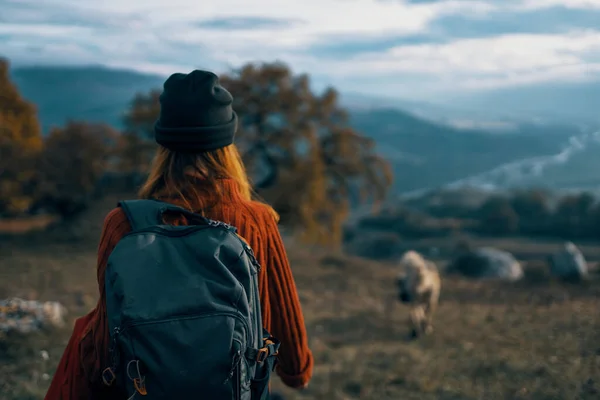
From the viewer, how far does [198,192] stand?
233 centimetres

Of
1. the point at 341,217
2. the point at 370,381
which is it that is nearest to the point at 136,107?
the point at 341,217

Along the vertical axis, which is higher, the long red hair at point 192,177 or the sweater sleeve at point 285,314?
the long red hair at point 192,177

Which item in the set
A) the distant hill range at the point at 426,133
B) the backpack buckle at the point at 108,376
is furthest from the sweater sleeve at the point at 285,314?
the distant hill range at the point at 426,133

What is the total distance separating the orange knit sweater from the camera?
84.2 inches

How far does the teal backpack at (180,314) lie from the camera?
1881mm

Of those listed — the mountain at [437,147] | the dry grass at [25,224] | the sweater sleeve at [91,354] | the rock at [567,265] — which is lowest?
the mountain at [437,147]

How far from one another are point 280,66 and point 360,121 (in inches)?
3306

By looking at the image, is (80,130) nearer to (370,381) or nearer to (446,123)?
(370,381)

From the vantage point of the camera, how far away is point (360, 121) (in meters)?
106

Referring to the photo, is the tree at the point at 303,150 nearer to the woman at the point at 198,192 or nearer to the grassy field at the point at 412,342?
the grassy field at the point at 412,342

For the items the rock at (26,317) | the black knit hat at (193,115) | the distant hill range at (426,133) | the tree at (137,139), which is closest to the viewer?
the black knit hat at (193,115)

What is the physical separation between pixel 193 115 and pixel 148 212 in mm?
431

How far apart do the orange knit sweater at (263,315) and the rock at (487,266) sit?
908 inches

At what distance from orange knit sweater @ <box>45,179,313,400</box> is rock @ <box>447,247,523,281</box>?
2307 centimetres
